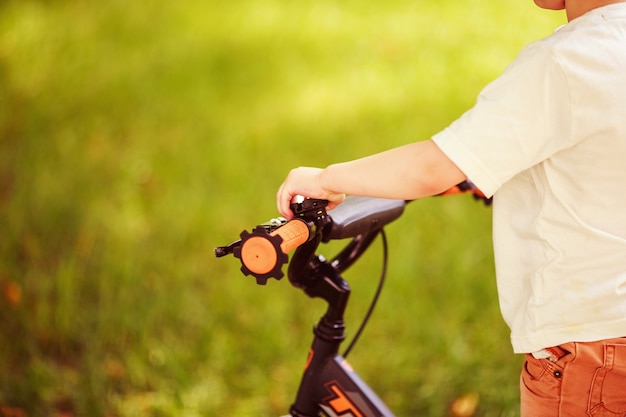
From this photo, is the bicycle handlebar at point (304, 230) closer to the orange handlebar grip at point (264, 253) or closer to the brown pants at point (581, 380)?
the orange handlebar grip at point (264, 253)

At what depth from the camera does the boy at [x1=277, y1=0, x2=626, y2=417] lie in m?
1.36

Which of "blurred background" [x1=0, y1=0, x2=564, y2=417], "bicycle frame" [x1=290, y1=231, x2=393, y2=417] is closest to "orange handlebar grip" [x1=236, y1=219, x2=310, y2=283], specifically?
"bicycle frame" [x1=290, y1=231, x2=393, y2=417]

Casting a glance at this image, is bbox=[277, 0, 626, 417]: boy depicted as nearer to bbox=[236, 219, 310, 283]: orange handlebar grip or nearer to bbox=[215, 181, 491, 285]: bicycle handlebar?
bbox=[215, 181, 491, 285]: bicycle handlebar

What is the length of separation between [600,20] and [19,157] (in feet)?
13.0

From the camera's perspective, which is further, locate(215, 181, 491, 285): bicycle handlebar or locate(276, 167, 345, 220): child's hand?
locate(276, 167, 345, 220): child's hand

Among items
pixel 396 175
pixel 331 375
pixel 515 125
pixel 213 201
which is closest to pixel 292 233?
pixel 396 175

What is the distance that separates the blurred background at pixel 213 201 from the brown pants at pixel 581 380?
53.1 inches

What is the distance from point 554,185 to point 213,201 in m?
3.07

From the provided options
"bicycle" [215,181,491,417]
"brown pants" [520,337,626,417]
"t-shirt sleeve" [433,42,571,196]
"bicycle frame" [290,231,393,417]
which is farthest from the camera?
"bicycle frame" [290,231,393,417]

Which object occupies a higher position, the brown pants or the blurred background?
the blurred background

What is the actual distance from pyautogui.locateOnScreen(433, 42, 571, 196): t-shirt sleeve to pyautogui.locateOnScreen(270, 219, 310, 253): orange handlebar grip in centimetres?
28

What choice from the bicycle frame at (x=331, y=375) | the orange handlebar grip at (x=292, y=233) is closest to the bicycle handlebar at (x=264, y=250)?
the orange handlebar grip at (x=292, y=233)

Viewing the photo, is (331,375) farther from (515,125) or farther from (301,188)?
(515,125)

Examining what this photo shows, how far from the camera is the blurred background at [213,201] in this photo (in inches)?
125
